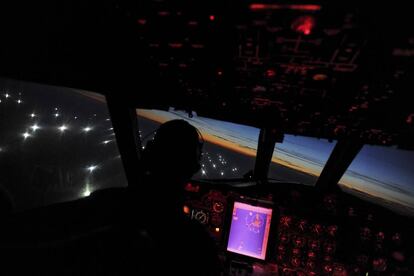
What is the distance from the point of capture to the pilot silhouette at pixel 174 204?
2.66 feet

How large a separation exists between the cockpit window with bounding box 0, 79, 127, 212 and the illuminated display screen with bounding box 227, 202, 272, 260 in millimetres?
13222

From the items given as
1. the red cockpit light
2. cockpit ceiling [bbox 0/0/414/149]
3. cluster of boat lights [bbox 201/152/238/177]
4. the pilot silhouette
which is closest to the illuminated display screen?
cockpit ceiling [bbox 0/0/414/149]

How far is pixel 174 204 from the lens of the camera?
36.7 inches

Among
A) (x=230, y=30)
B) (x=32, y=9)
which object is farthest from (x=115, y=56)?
(x=230, y=30)

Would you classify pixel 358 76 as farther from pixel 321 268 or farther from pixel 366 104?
pixel 321 268

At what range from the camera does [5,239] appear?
1.70ft

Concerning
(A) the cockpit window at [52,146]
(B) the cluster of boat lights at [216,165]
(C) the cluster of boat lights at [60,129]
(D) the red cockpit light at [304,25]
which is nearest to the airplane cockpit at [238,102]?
(D) the red cockpit light at [304,25]

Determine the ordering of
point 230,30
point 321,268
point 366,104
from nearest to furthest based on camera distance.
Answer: point 230,30
point 366,104
point 321,268

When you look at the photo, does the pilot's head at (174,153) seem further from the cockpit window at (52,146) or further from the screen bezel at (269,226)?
the cockpit window at (52,146)

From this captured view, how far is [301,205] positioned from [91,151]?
20.0 m

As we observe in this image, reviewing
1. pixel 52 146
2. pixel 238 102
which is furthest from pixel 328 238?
pixel 52 146

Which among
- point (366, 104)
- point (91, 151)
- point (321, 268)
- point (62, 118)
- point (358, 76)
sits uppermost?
point (358, 76)

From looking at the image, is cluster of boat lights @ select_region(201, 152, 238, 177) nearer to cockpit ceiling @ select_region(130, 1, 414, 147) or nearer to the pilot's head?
cockpit ceiling @ select_region(130, 1, 414, 147)

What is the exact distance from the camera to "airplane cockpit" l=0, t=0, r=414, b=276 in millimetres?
651
